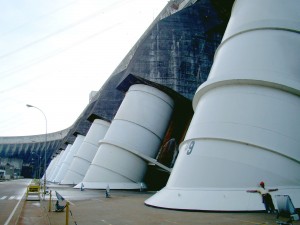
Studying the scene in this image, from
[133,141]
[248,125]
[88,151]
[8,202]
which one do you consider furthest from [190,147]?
[88,151]

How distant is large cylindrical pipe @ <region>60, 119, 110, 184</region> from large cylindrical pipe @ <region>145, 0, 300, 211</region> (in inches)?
1135

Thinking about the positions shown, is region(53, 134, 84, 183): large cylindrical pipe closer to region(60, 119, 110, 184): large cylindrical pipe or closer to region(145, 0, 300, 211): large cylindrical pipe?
region(60, 119, 110, 184): large cylindrical pipe

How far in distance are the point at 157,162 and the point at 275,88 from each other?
14.8m

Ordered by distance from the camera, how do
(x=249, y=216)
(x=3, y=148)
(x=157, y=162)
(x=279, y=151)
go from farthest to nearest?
1. (x=3, y=148)
2. (x=157, y=162)
3. (x=279, y=151)
4. (x=249, y=216)

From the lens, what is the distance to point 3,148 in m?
128

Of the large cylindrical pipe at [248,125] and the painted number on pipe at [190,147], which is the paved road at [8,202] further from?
the painted number on pipe at [190,147]

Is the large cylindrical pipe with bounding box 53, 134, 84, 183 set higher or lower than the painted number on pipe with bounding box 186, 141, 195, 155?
lower

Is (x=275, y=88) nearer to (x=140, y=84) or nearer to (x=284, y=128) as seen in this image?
(x=284, y=128)

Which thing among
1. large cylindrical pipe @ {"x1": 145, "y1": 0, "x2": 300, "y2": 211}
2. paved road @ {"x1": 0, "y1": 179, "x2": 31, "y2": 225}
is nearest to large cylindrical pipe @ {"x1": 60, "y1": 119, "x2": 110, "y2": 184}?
paved road @ {"x1": 0, "y1": 179, "x2": 31, "y2": 225}

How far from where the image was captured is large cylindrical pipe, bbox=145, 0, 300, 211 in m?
10.5

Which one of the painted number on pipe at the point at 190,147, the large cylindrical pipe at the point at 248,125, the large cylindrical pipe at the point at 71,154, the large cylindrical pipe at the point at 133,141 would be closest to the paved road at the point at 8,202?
the large cylindrical pipe at the point at 248,125

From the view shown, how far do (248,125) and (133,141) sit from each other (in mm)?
14803

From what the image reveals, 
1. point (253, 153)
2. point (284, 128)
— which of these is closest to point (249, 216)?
point (253, 153)

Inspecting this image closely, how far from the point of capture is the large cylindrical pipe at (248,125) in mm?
10547
